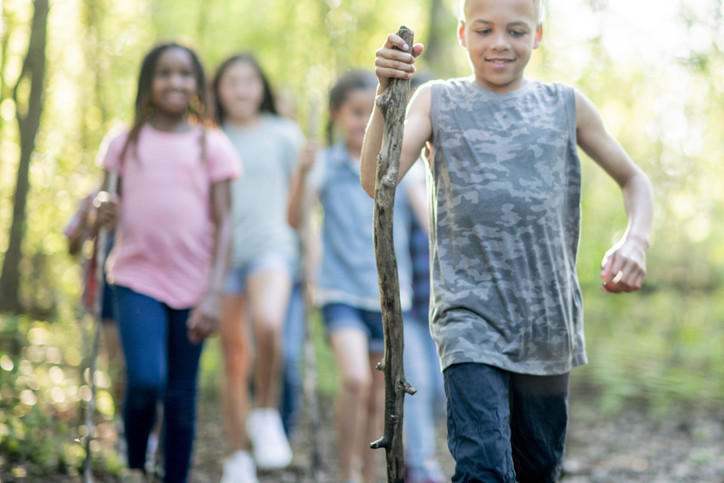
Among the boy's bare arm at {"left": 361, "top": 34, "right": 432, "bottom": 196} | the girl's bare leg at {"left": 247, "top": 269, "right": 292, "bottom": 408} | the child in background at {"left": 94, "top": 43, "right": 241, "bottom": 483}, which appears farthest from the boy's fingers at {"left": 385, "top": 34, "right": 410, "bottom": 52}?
the girl's bare leg at {"left": 247, "top": 269, "right": 292, "bottom": 408}

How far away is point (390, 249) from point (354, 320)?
77.7 inches

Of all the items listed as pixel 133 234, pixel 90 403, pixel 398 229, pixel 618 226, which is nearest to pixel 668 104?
pixel 618 226

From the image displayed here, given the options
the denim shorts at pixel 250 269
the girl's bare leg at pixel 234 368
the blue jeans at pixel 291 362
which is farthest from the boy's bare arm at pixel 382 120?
the blue jeans at pixel 291 362

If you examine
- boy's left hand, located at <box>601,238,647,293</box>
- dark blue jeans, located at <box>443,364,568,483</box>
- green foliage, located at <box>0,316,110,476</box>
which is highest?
boy's left hand, located at <box>601,238,647,293</box>

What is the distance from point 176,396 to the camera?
3.88m

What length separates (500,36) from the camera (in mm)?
2539

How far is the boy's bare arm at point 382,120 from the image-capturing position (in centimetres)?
231

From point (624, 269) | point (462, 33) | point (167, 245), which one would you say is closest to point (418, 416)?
point (167, 245)

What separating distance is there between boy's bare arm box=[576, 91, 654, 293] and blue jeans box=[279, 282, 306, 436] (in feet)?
11.2

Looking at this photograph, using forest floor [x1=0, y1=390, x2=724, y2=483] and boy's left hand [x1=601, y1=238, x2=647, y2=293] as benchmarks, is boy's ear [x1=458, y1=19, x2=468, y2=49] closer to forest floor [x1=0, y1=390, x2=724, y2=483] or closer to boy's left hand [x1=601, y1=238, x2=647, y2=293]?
boy's left hand [x1=601, y1=238, x2=647, y2=293]

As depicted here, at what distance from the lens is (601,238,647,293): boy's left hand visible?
2.44m

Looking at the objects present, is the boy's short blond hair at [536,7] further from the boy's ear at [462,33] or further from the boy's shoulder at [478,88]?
the boy's shoulder at [478,88]

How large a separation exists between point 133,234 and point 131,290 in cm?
30

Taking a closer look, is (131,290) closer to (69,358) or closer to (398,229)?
(398,229)
